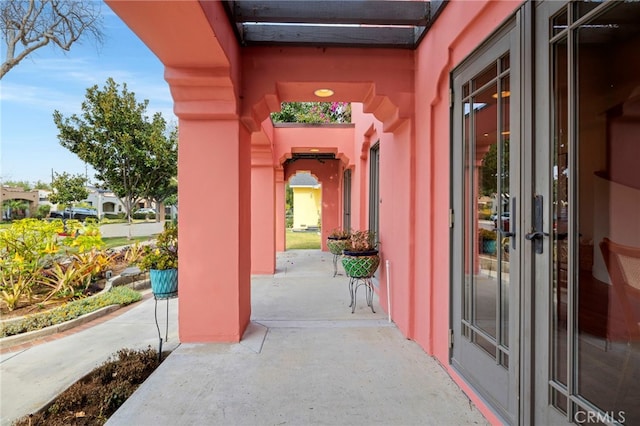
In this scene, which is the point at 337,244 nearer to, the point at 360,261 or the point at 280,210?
the point at 360,261

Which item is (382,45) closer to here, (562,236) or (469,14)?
(469,14)

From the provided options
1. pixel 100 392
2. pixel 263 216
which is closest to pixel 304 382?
pixel 100 392

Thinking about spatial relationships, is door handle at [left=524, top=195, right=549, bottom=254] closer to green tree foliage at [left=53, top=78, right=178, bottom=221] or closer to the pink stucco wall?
the pink stucco wall

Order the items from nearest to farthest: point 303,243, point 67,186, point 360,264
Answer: point 360,264, point 303,243, point 67,186

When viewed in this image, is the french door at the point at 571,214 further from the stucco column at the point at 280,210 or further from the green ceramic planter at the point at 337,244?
the stucco column at the point at 280,210

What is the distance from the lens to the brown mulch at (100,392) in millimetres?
2089

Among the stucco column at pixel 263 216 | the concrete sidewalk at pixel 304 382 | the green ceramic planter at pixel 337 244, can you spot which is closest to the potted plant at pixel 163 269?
the concrete sidewalk at pixel 304 382

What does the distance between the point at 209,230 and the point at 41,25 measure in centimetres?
875

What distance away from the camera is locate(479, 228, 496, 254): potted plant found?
6.46ft

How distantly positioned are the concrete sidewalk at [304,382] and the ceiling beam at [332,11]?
282cm

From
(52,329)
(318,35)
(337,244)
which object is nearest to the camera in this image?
(318,35)

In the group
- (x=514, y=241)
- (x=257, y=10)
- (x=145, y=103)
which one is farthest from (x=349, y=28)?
(x=145, y=103)

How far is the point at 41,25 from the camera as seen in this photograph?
306 inches

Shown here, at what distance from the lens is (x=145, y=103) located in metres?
10.2
